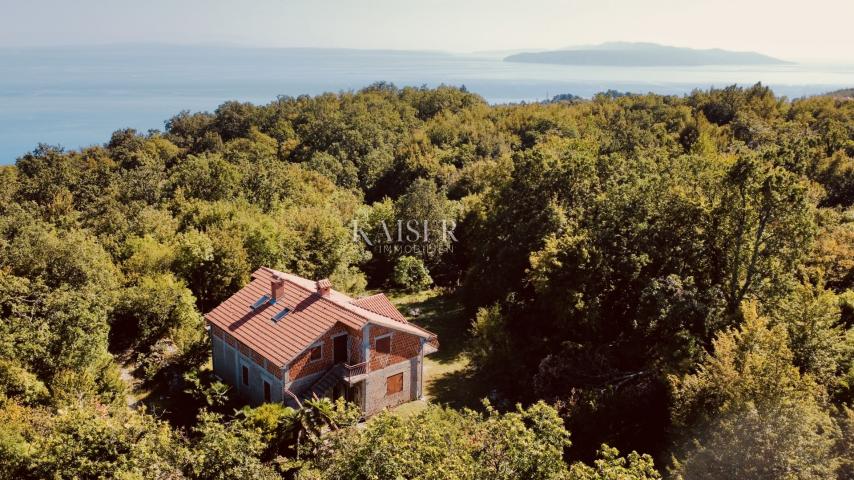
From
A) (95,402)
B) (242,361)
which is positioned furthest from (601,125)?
(95,402)

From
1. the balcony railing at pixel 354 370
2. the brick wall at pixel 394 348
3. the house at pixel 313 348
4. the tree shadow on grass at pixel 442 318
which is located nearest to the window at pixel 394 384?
the house at pixel 313 348

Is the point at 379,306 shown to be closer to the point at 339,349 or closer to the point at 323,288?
the point at 323,288

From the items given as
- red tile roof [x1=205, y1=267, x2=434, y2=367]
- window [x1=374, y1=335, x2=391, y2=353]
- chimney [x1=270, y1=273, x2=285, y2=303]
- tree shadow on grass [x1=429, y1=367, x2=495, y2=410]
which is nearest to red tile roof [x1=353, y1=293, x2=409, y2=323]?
red tile roof [x1=205, y1=267, x2=434, y2=367]

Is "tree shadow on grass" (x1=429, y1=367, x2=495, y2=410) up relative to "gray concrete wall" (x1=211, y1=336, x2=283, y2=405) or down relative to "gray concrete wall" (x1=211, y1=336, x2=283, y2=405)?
down

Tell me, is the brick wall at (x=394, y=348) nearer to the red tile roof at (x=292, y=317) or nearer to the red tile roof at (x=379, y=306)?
the red tile roof at (x=292, y=317)

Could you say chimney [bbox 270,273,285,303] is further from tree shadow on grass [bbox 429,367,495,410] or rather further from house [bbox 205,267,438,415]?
tree shadow on grass [bbox 429,367,495,410]

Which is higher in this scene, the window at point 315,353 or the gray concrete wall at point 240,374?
the window at point 315,353

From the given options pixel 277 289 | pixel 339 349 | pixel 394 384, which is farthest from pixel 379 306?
pixel 277 289

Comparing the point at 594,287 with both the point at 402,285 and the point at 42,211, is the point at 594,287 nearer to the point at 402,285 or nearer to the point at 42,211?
the point at 402,285
